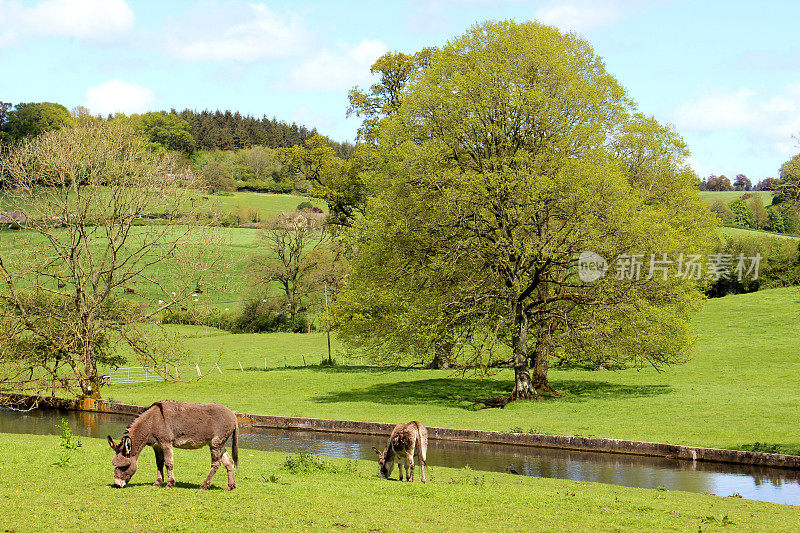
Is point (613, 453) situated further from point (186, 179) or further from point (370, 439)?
point (186, 179)

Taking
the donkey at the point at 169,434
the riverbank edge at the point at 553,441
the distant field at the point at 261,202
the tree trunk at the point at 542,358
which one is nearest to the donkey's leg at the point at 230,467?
the donkey at the point at 169,434

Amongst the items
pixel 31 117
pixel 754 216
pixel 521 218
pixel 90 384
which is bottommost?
pixel 90 384

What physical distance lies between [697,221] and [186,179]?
30.6 meters

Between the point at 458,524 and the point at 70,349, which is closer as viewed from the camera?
the point at 458,524

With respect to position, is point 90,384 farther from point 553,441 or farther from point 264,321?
point 264,321

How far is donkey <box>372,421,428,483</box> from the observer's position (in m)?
17.1

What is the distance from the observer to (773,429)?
27.3 metres

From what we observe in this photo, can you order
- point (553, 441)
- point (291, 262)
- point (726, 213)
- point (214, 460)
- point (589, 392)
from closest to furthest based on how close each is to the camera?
point (214, 460) → point (553, 441) → point (589, 392) → point (291, 262) → point (726, 213)

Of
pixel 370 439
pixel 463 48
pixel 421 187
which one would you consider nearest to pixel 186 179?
pixel 421 187

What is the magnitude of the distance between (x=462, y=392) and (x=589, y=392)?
23.7 feet

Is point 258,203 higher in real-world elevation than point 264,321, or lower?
higher

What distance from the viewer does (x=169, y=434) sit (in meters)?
13.7

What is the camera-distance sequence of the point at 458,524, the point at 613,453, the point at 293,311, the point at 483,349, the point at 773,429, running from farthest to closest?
the point at 293,311
the point at 483,349
the point at 773,429
the point at 613,453
the point at 458,524

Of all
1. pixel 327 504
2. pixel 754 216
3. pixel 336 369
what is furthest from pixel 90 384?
pixel 754 216
